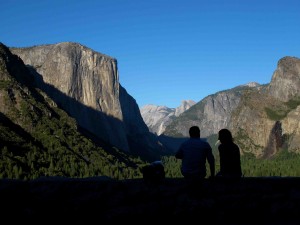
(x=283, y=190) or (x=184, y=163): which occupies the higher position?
(x=184, y=163)

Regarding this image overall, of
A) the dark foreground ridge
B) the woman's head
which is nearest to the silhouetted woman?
the woman's head

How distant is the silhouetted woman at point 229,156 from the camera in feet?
63.1

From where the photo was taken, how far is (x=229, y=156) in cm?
1938

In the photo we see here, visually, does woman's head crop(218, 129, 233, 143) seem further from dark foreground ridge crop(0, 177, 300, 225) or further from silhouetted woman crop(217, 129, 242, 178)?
dark foreground ridge crop(0, 177, 300, 225)

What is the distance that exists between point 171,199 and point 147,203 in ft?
3.31

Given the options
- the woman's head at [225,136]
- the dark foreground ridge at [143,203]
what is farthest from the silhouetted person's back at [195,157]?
the woman's head at [225,136]

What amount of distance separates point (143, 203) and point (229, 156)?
5.85 meters

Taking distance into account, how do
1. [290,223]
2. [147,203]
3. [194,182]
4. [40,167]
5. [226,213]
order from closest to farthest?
[290,223] < [226,213] < [147,203] < [194,182] < [40,167]

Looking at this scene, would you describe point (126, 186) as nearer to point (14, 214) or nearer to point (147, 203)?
point (147, 203)

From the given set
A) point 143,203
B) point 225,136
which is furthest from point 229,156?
point 143,203

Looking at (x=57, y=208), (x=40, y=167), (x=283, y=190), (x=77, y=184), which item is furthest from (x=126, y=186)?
(x=40, y=167)

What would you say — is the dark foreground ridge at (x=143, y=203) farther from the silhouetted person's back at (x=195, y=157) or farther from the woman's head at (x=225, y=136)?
the woman's head at (x=225, y=136)

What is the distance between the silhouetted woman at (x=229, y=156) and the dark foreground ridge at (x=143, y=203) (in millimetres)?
910

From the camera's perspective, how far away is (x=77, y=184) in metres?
17.9
